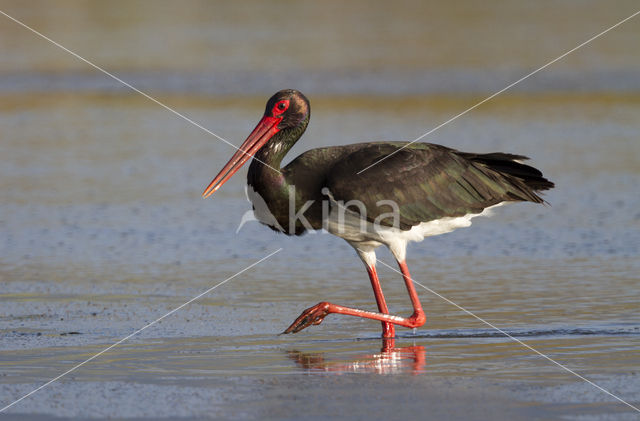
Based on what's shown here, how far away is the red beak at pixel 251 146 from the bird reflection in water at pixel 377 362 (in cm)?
153

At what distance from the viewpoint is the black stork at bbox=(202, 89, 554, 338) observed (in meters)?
7.60

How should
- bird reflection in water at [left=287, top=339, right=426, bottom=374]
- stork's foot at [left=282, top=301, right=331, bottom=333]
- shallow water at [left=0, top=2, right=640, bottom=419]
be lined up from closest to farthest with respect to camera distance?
shallow water at [left=0, top=2, right=640, bottom=419] < bird reflection in water at [left=287, top=339, right=426, bottom=374] < stork's foot at [left=282, top=301, right=331, bottom=333]

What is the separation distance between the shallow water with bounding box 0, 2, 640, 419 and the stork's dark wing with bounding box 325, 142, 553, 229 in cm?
69

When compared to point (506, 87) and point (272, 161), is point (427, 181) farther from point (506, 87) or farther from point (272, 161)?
point (506, 87)

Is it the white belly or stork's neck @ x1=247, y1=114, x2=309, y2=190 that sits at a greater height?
stork's neck @ x1=247, y1=114, x2=309, y2=190

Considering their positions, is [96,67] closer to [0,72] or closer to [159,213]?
[0,72]

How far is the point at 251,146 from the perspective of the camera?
799cm

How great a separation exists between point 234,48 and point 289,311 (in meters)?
16.7

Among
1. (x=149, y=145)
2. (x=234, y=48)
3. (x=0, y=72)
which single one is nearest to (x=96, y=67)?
(x=0, y=72)

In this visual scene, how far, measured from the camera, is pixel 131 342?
23.4ft

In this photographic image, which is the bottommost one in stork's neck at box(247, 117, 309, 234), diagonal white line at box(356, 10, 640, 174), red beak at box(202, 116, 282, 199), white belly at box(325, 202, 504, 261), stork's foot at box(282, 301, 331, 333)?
stork's foot at box(282, 301, 331, 333)

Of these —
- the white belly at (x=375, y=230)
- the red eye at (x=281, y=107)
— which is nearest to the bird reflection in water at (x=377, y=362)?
the white belly at (x=375, y=230)

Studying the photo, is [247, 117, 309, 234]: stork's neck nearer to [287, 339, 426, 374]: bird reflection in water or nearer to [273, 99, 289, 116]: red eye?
[273, 99, 289, 116]: red eye

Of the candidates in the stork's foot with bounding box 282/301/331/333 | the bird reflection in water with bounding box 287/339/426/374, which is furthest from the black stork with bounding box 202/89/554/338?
the bird reflection in water with bounding box 287/339/426/374
